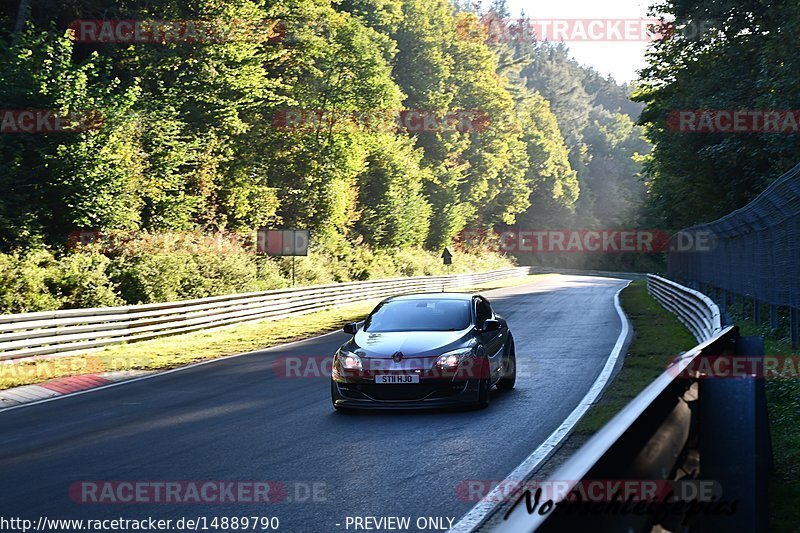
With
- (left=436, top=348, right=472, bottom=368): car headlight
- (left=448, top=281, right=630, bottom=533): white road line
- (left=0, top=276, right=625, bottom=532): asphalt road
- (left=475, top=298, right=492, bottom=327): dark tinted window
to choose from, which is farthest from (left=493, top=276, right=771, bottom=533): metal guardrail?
(left=475, top=298, right=492, bottom=327): dark tinted window

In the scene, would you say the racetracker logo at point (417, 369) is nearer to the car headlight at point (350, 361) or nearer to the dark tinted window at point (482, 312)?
the car headlight at point (350, 361)

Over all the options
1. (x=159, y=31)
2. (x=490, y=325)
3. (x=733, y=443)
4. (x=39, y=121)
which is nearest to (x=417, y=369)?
(x=490, y=325)

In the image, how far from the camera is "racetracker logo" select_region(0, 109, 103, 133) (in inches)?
1109

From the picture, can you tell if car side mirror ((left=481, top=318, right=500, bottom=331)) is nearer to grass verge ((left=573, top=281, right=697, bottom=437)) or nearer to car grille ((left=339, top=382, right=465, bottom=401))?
car grille ((left=339, top=382, right=465, bottom=401))

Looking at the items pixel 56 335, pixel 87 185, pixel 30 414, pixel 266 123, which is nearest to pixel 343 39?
pixel 266 123

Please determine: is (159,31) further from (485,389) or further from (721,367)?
(721,367)

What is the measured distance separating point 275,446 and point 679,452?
5744mm

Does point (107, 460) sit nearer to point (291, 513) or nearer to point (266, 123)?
point (291, 513)

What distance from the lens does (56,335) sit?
1827 cm

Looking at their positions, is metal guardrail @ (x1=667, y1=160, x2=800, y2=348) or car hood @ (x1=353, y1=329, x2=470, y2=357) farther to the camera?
metal guardrail @ (x1=667, y1=160, x2=800, y2=348)

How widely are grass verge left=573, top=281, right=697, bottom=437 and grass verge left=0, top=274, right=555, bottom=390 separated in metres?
8.86

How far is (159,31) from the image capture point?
117ft

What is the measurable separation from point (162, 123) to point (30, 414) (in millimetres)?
23638

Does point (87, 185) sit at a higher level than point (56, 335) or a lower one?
higher
